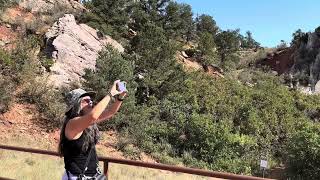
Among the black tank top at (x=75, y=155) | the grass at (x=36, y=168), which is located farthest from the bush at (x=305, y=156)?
the black tank top at (x=75, y=155)

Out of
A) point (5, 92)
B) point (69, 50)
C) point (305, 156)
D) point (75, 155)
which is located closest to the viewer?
point (75, 155)

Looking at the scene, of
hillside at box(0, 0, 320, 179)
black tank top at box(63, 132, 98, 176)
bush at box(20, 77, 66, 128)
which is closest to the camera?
black tank top at box(63, 132, 98, 176)

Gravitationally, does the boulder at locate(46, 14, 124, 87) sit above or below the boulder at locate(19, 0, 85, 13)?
below

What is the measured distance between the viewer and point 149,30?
31.7 meters

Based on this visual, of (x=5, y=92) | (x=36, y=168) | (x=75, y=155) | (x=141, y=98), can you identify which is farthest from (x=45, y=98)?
(x=75, y=155)

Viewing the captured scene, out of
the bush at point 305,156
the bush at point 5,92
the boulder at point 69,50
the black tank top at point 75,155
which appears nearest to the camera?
the black tank top at point 75,155

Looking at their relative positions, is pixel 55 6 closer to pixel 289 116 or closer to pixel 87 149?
pixel 289 116

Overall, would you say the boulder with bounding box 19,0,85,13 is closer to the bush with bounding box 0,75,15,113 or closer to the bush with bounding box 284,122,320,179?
the bush with bounding box 0,75,15,113

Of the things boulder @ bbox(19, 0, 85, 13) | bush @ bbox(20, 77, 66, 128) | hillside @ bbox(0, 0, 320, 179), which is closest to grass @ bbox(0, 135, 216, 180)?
hillside @ bbox(0, 0, 320, 179)

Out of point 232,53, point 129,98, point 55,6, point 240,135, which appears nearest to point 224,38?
point 232,53

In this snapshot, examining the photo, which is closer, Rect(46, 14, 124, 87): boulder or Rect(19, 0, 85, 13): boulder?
Rect(46, 14, 124, 87): boulder

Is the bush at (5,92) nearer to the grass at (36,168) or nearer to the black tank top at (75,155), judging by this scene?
the grass at (36,168)

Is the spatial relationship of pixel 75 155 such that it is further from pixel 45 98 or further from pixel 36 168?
pixel 45 98

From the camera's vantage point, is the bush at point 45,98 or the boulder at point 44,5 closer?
the bush at point 45,98
